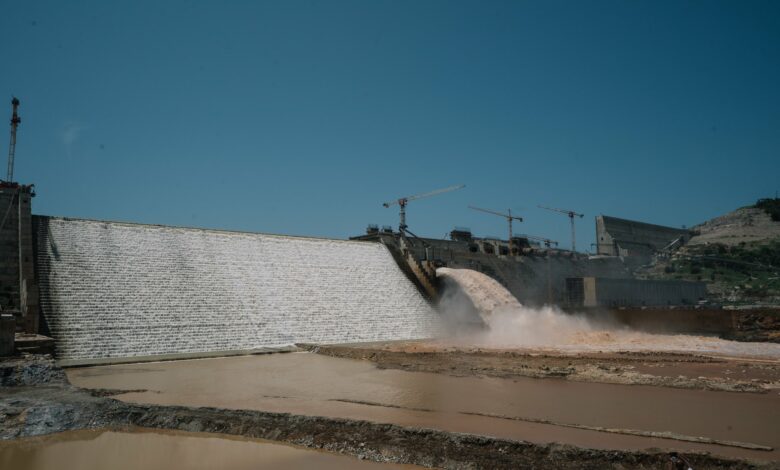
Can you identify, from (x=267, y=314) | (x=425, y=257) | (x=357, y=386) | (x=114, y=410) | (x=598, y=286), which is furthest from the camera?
(x=598, y=286)

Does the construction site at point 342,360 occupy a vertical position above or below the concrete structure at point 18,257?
below

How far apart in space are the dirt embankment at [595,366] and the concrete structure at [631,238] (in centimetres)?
4533

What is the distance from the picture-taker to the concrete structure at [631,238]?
197 ft

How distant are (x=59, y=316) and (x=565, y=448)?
1599cm

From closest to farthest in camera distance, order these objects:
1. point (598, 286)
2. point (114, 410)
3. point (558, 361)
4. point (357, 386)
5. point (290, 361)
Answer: point (114, 410), point (357, 386), point (558, 361), point (290, 361), point (598, 286)

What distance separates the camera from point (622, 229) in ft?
205

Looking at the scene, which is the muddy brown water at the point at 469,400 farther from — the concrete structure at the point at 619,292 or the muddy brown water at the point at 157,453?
the concrete structure at the point at 619,292

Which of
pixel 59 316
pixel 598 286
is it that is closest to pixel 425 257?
pixel 598 286

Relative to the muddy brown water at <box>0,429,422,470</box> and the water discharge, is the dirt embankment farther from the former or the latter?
the muddy brown water at <box>0,429,422,470</box>

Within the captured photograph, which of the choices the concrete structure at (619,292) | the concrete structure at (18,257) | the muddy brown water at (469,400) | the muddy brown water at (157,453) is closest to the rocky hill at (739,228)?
the concrete structure at (619,292)

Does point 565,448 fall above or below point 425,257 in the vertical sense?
below

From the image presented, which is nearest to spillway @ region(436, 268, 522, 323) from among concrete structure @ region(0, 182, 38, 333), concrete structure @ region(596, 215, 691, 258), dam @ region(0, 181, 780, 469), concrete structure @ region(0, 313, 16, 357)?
dam @ region(0, 181, 780, 469)

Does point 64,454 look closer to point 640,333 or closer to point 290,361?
point 290,361

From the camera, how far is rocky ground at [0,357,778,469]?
634 cm
